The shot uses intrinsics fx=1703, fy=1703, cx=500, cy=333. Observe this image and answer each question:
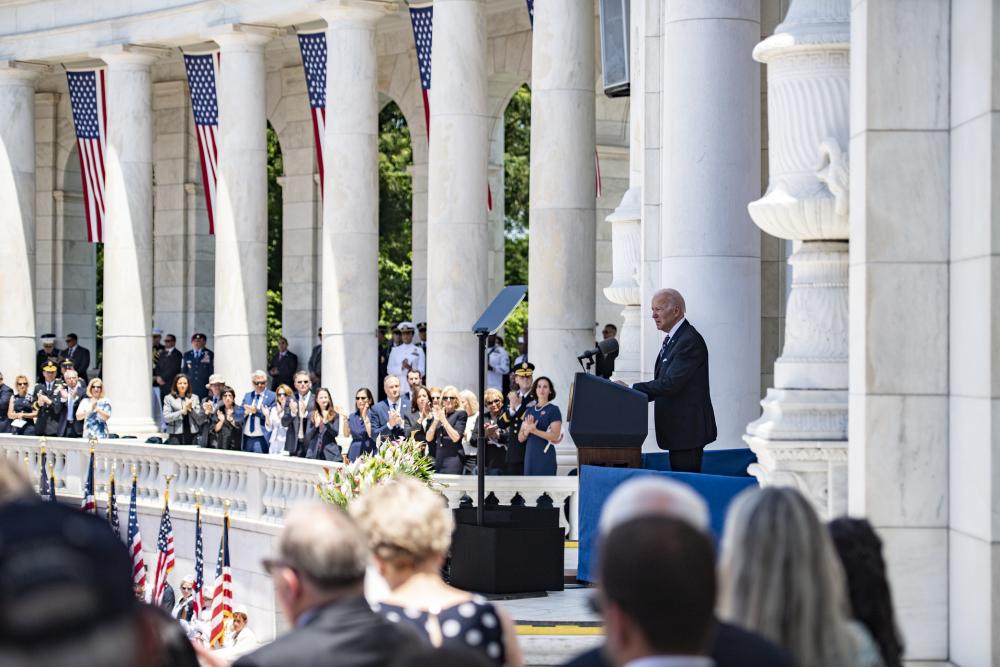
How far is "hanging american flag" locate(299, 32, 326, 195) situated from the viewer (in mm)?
58531

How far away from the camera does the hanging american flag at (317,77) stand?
58531 mm

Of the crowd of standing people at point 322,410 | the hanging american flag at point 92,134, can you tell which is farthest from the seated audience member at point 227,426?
the hanging american flag at point 92,134

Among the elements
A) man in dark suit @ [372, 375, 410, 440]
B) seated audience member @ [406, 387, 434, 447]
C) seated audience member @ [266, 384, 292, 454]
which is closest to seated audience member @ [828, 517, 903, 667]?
seated audience member @ [406, 387, 434, 447]

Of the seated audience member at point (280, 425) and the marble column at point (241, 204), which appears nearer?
the seated audience member at point (280, 425)

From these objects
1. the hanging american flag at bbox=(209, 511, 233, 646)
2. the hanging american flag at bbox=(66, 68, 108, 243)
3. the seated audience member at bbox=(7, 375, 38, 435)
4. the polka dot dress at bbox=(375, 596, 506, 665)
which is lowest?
the hanging american flag at bbox=(209, 511, 233, 646)

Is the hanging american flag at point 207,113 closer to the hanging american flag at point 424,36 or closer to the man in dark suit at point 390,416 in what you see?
the hanging american flag at point 424,36

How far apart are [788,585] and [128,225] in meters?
59.0

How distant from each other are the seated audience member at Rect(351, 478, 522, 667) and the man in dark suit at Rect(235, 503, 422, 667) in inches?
38.9

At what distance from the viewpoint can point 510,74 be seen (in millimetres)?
70375

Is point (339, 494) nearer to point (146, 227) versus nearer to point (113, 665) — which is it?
point (113, 665)

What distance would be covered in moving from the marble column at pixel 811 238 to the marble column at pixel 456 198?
1171 inches

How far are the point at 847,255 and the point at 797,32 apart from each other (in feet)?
9.12

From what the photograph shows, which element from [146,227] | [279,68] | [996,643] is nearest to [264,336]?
[146,227]

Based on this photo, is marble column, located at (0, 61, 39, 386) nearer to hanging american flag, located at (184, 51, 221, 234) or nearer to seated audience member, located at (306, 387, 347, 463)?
hanging american flag, located at (184, 51, 221, 234)
